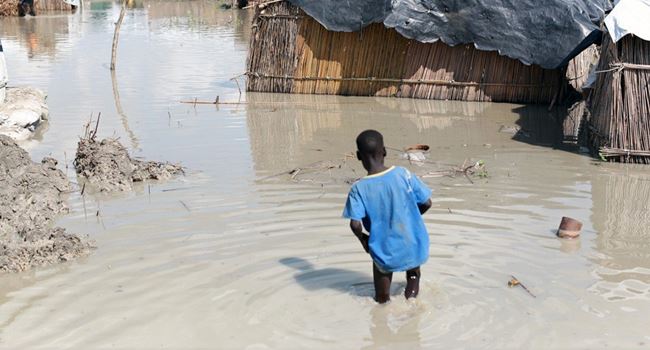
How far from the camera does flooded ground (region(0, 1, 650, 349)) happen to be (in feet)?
15.4

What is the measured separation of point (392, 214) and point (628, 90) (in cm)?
512

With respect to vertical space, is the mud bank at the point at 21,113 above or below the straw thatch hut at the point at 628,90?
below

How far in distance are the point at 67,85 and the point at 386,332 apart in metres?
11.2

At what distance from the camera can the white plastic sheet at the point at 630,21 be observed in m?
8.34

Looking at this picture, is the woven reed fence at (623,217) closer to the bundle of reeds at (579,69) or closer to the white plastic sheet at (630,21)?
the white plastic sheet at (630,21)

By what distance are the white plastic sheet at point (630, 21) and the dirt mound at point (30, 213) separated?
5850mm

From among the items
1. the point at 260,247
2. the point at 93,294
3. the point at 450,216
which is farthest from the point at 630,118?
the point at 93,294

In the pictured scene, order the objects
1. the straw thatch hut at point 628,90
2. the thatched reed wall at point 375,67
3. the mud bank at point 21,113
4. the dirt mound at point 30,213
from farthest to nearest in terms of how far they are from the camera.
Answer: the thatched reed wall at point 375,67, the mud bank at point 21,113, the straw thatch hut at point 628,90, the dirt mound at point 30,213

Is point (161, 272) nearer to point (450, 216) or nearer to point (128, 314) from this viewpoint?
point (128, 314)

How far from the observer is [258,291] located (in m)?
5.23

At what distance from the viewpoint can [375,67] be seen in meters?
12.9

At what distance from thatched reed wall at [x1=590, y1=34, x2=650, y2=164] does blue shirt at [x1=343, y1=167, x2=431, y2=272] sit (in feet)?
16.0

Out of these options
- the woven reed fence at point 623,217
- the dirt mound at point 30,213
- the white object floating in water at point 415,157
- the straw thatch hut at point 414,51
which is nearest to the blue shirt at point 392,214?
the woven reed fence at point 623,217

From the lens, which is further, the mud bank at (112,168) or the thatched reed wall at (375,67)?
the thatched reed wall at (375,67)
